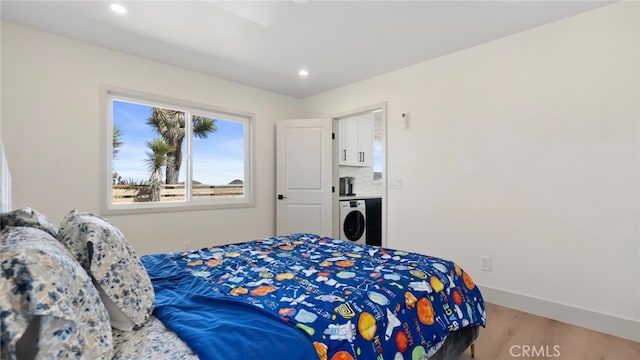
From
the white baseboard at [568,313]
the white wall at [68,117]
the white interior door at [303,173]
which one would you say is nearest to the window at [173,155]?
the white wall at [68,117]

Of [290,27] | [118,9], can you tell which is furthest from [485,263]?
[118,9]

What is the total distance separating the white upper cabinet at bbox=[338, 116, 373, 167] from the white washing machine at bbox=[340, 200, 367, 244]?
777mm

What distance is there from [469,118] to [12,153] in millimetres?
4040

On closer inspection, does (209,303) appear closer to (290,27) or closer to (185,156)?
(290,27)

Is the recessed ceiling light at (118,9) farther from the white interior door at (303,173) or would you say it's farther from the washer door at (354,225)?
the washer door at (354,225)

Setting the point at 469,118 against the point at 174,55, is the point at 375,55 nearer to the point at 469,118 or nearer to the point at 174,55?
the point at 469,118

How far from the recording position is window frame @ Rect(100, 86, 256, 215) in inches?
117

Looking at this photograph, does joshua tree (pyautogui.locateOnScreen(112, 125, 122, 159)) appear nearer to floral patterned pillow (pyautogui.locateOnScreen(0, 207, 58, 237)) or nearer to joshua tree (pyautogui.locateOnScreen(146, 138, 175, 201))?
joshua tree (pyautogui.locateOnScreen(146, 138, 175, 201))

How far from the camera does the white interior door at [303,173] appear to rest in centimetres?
415

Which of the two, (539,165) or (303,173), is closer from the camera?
(539,165)

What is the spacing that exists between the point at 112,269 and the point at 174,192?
2.70 meters

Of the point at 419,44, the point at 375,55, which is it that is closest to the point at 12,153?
the point at 375,55

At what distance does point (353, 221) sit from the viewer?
4738mm

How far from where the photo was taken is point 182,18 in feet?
8.01
